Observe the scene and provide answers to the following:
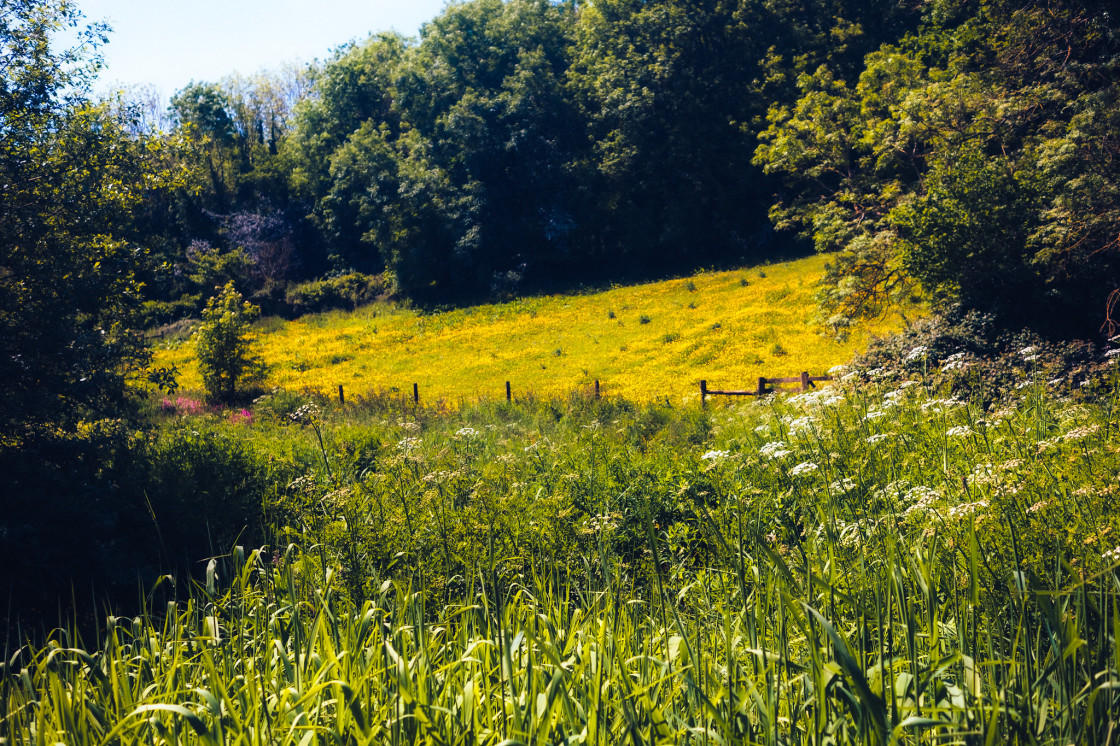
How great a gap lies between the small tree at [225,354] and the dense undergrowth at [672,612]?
15.2 meters

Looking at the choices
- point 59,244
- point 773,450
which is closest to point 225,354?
point 59,244

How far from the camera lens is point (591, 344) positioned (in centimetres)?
2423

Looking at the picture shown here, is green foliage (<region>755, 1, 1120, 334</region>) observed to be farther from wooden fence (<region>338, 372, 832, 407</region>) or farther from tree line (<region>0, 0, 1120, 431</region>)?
wooden fence (<region>338, 372, 832, 407</region>)

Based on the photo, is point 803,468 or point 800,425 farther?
point 800,425

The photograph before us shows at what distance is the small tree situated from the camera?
21266 millimetres

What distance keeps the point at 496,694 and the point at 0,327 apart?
336 inches

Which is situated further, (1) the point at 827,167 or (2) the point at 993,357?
(1) the point at 827,167

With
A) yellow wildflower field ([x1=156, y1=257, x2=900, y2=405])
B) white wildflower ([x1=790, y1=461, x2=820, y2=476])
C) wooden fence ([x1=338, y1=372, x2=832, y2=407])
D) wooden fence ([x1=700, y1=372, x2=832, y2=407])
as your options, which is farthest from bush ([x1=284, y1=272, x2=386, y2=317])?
white wildflower ([x1=790, y1=461, x2=820, y2=476])

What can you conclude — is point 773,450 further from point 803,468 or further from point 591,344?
point 591,344

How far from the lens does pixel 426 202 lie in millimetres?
39469

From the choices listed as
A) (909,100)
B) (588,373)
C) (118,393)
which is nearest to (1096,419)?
(118,393)

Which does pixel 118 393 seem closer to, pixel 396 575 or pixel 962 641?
pixel 396 575

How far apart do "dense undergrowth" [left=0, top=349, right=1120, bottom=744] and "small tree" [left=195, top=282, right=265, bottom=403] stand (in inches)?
600

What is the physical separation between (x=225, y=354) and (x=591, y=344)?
39.5ft
